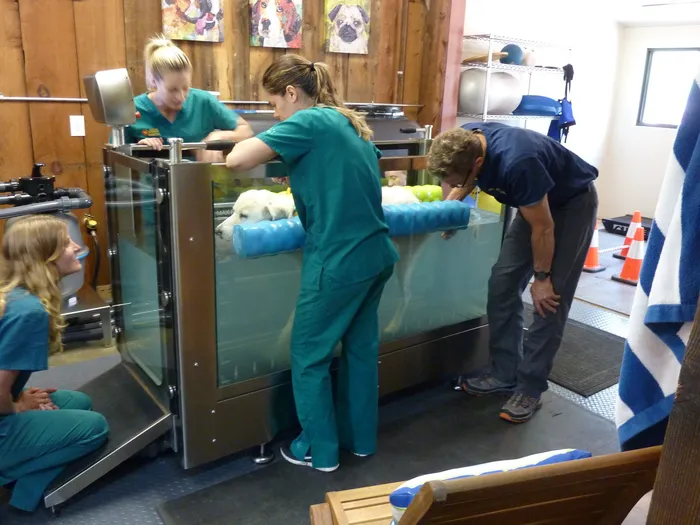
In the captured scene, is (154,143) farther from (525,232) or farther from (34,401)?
(525,232)

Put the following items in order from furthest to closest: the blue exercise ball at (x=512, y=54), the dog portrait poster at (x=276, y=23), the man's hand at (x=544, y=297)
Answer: the blue exercise ball at (x=512, y=54) < the dog portrait poster at (x=276, y=23) < the man's hand at (x=544, y=297)

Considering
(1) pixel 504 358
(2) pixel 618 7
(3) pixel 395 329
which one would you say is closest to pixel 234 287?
(3) pixel 395 329

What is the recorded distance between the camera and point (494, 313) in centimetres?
266

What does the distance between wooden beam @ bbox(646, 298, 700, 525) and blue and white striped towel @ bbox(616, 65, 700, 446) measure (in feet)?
0.72

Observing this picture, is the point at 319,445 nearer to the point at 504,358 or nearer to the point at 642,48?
the point at 504,358

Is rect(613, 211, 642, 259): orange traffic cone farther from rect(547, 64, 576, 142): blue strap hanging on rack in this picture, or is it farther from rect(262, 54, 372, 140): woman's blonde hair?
rect(262, 54, 372, 140): woman's blonde hair

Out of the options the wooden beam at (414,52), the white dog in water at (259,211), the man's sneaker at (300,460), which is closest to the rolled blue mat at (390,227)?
the white dog in water at (259,211)

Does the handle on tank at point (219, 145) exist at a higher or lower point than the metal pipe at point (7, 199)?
higher

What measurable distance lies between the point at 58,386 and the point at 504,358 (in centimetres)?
199

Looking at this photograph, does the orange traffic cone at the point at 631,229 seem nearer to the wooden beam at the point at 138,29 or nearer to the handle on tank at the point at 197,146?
the handle on tank at the point at 197,146

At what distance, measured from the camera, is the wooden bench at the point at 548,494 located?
0.83 m

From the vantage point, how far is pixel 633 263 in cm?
452

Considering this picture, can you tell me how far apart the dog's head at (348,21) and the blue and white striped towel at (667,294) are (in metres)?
3.73

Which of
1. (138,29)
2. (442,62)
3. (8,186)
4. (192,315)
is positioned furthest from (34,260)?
(442,62)
